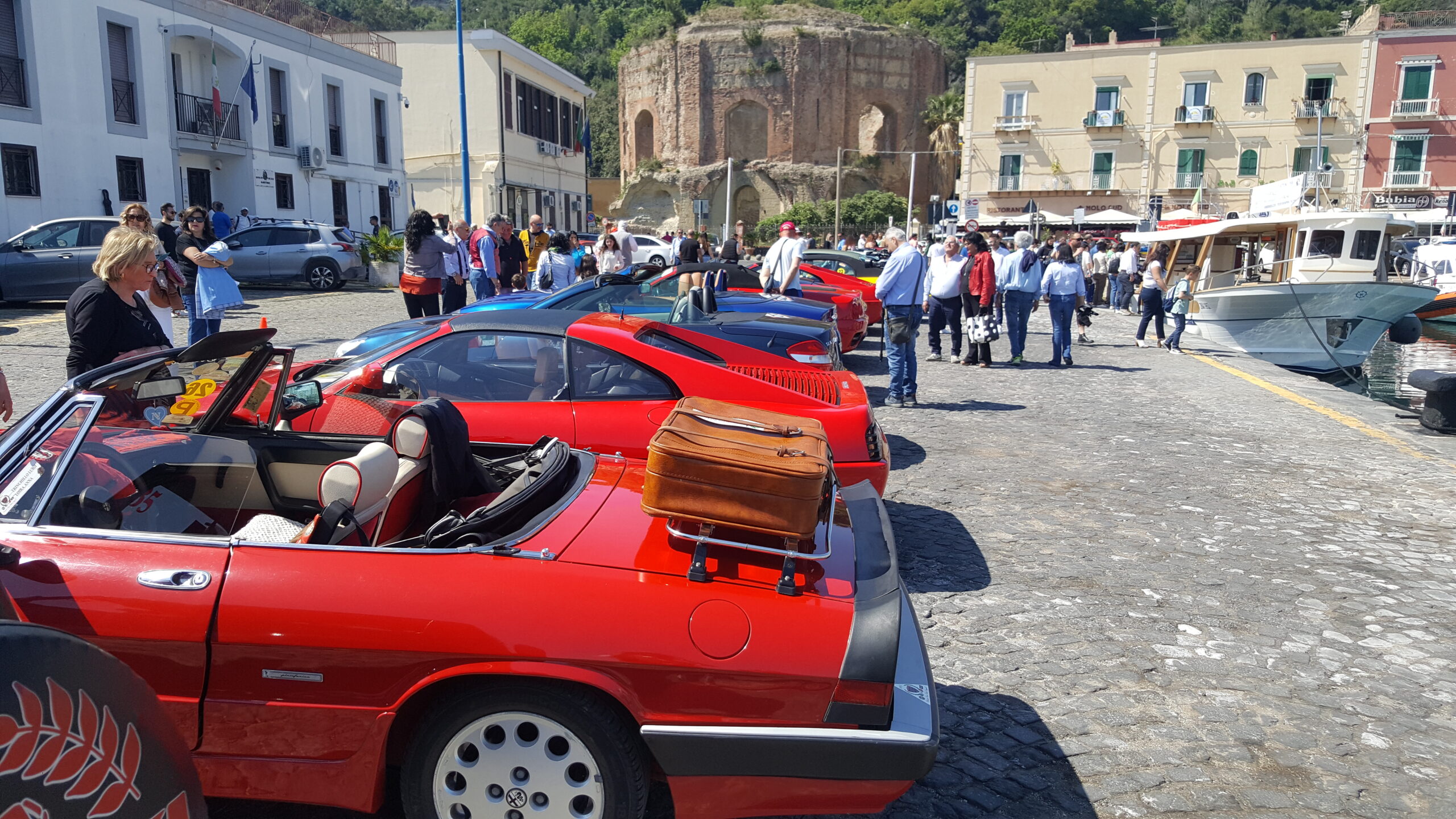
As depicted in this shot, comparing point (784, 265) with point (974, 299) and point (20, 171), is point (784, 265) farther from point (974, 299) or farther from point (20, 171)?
point (20, 171)

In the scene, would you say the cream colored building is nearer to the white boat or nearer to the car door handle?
the white boat

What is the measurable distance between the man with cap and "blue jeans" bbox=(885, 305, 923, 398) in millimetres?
2655

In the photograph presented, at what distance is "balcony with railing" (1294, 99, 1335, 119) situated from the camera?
4869 centimetres

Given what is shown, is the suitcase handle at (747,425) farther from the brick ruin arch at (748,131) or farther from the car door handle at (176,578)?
the brick ruin arch at (748,131)

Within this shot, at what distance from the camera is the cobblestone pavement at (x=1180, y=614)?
339 centimetres

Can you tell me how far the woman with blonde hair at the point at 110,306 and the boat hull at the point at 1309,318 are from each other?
17.2m

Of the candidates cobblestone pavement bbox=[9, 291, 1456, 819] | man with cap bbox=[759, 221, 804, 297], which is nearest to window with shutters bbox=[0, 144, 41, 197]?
cobblestone pavement bbox=[9, 291, 1456, 819]

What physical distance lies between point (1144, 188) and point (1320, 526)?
5098 cm

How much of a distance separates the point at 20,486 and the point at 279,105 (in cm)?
2904

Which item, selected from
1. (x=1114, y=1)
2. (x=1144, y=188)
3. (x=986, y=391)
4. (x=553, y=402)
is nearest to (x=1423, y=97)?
(x=1144, y=188)

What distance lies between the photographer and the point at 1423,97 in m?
47.7

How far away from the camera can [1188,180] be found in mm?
51500

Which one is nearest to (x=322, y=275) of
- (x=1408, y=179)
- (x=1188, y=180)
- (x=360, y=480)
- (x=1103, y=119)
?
(x=360, y=480)

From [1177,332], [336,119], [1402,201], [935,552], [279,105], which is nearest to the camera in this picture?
[935,552]
